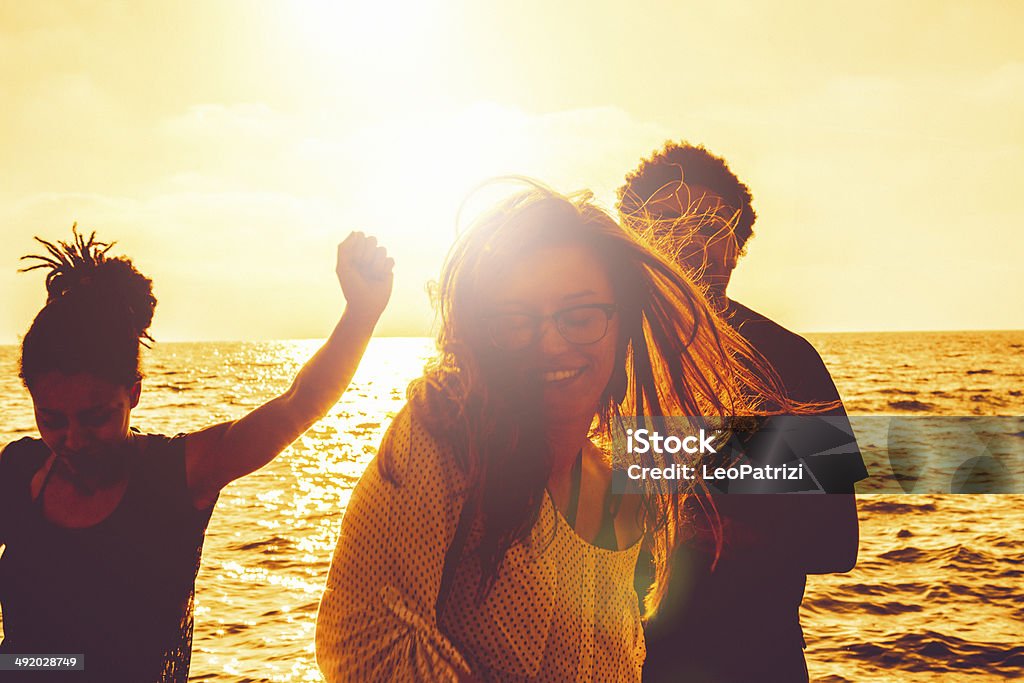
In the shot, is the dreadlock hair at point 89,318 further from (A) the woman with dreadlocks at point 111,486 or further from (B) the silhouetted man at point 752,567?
(B) the silhouetted man at point 752,567

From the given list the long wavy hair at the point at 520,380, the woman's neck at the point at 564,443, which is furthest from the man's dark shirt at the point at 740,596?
the woman's neck at the point at 564,443

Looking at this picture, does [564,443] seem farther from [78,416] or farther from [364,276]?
[78,416]

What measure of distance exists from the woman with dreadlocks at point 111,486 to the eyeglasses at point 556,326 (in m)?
0.43

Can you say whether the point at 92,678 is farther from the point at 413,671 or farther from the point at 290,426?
the point at 413,671

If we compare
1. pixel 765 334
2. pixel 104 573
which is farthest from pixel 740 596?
pixel 104 573

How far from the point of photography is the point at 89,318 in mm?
2119

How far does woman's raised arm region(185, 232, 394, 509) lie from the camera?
6.76ft

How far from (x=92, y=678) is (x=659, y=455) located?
5.33 ft

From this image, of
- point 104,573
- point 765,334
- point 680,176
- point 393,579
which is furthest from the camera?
point 680,176

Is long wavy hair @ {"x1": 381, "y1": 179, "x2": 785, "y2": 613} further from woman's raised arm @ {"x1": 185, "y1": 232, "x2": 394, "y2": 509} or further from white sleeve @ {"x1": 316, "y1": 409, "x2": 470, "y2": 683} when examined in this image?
woman's raised arm @ {"x1": 185, "y1": 232, "x2": 394, "y2": 509}

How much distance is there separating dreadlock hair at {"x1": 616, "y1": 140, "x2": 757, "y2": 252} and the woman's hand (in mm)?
1245

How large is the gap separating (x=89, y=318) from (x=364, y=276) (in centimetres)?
78

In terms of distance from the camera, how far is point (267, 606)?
9.58 m

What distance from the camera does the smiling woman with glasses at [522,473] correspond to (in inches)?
57.6
